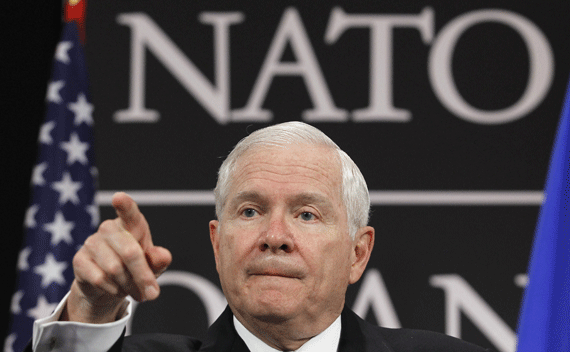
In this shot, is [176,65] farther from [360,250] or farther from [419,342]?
[419,342]

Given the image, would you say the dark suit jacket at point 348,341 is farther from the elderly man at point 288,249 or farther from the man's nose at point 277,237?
the man's nose at point 277,237

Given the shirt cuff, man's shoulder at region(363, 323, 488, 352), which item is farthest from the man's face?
the shirt cuff

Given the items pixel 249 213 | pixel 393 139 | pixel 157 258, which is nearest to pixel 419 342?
pixel 249 213

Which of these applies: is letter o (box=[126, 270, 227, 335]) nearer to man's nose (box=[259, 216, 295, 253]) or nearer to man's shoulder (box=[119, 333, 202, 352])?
man's shoulder (box=[119, 333, 202, 352])

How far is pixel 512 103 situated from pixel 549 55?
34 cm

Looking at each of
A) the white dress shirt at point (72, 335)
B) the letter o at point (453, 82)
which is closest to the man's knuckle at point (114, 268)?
the white dress shirt at point (72, 335)

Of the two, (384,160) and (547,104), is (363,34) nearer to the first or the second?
(384,160)

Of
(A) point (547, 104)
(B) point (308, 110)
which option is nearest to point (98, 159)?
(B) point (308, 110)

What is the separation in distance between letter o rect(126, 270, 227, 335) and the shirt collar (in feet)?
4.85

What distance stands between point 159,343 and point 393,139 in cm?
197

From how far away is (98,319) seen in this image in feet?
4.48

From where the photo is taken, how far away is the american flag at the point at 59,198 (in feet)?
9.96

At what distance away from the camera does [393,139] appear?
10.9ft

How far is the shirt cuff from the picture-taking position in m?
1.34
